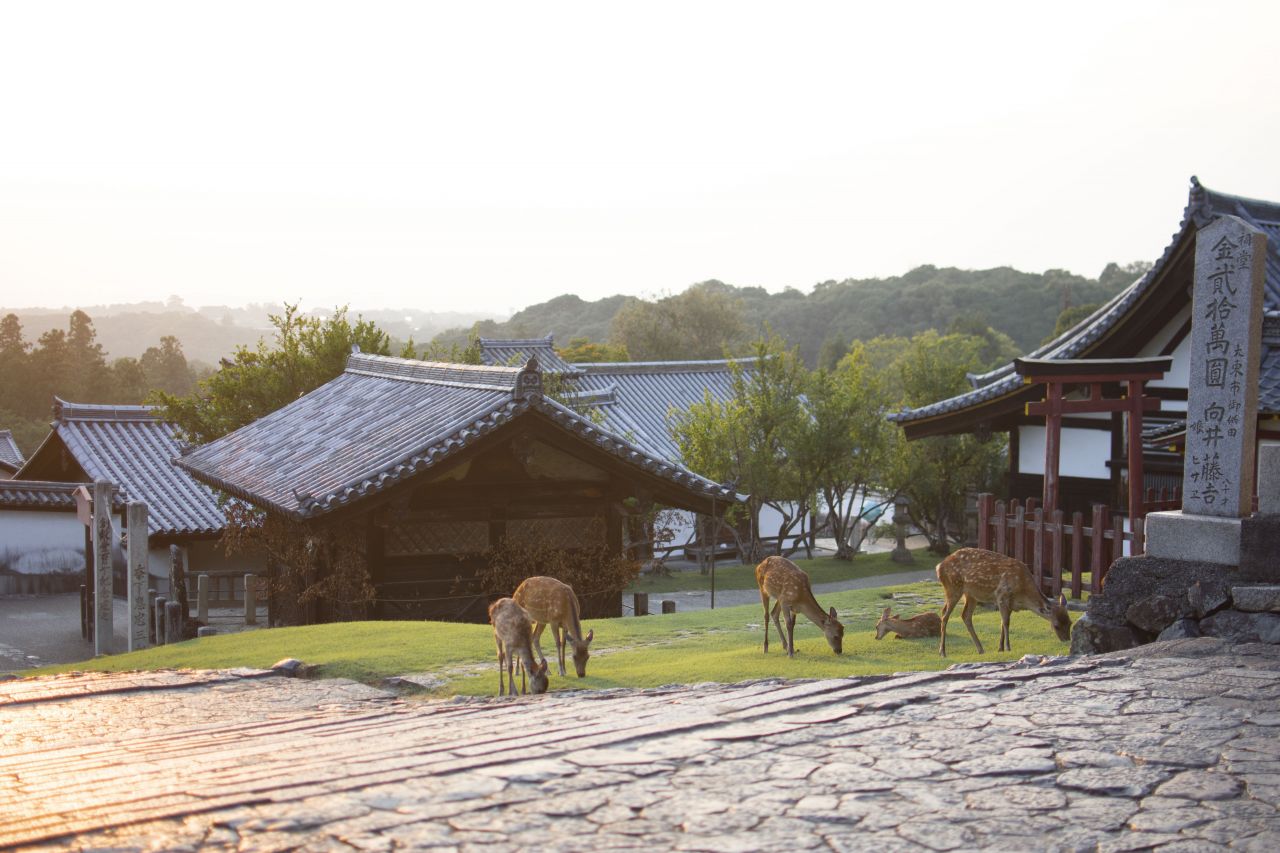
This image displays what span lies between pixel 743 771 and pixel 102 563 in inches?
656

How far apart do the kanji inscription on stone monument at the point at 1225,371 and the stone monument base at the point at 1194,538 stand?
0.90ft

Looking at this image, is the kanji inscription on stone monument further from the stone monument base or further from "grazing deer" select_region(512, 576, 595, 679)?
"grazing deer" select_region(512, 576, 595, 679)

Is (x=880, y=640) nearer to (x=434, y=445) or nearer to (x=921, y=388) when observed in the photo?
(x=434, y=445)

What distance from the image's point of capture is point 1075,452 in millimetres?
20969

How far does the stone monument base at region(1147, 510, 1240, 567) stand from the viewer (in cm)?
889

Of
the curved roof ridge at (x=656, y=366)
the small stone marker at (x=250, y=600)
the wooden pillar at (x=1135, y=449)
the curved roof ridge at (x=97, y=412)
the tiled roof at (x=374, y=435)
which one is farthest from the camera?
the curved roof ridge at (x=656, y=366)

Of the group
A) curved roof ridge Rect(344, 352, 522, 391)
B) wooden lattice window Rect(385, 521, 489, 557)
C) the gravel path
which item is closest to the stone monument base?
curved roof ridge Rect(344, 352, 522, 391)

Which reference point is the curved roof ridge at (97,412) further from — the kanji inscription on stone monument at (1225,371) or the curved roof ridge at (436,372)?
the kanji inscription on stone monument at (1225,371)

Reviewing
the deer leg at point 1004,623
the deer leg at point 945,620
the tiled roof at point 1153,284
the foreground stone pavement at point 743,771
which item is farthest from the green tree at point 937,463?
the foreground stone pavement at point 743,771

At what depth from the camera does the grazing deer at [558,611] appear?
408 inches

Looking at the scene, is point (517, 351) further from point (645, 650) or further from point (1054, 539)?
point (645, 650)

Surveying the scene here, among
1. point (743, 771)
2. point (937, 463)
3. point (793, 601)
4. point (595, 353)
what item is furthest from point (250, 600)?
point (595, 353)

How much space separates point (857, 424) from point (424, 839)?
1042 inches

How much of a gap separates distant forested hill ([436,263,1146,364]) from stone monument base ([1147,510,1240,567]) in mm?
68207
